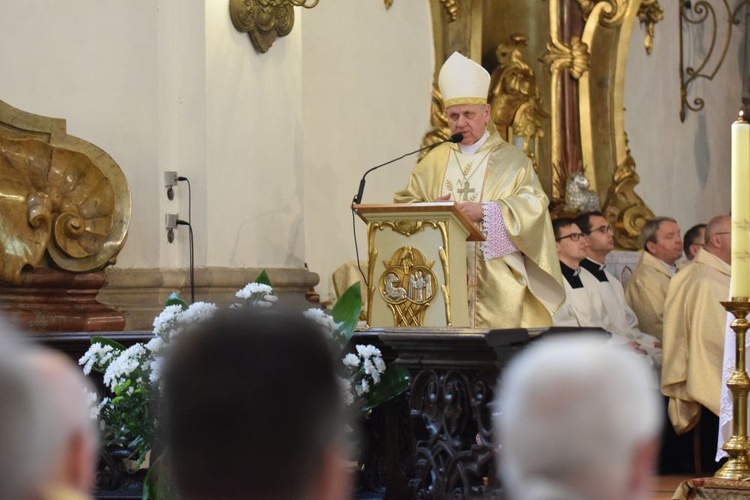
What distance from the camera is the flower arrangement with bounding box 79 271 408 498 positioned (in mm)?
3779

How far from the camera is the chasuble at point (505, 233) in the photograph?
644 centimetres

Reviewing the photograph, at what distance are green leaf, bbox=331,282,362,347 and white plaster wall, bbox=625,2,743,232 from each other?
25.6 ft

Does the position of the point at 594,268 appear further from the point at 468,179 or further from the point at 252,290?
the point at 252,290

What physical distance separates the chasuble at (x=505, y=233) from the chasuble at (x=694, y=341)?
122 centimetres

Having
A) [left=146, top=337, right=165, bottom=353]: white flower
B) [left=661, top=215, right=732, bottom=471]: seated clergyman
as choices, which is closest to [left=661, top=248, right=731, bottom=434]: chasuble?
[left=661, top=215, right=732, bottom=471]: seated clergyman

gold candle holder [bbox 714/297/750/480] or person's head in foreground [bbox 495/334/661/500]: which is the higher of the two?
person's head in foreground [bbox 495/334/661/500]

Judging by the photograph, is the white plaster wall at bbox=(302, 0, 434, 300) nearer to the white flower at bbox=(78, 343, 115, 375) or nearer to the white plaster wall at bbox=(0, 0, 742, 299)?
the white plaster wall at bbox=(0, 0, 742, 299)

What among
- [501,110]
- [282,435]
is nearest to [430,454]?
[282,435]

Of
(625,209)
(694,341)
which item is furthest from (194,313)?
(625,209)

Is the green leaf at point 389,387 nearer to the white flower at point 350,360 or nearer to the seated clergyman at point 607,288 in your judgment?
the white flower at point 350,360

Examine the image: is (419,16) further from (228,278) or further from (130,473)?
(130,473)

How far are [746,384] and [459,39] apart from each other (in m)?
5.14

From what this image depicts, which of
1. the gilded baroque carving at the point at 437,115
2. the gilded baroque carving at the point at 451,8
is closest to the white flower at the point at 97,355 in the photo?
the gilded baroque carving at the point at 437,115

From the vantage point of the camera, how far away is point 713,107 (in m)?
12.8
